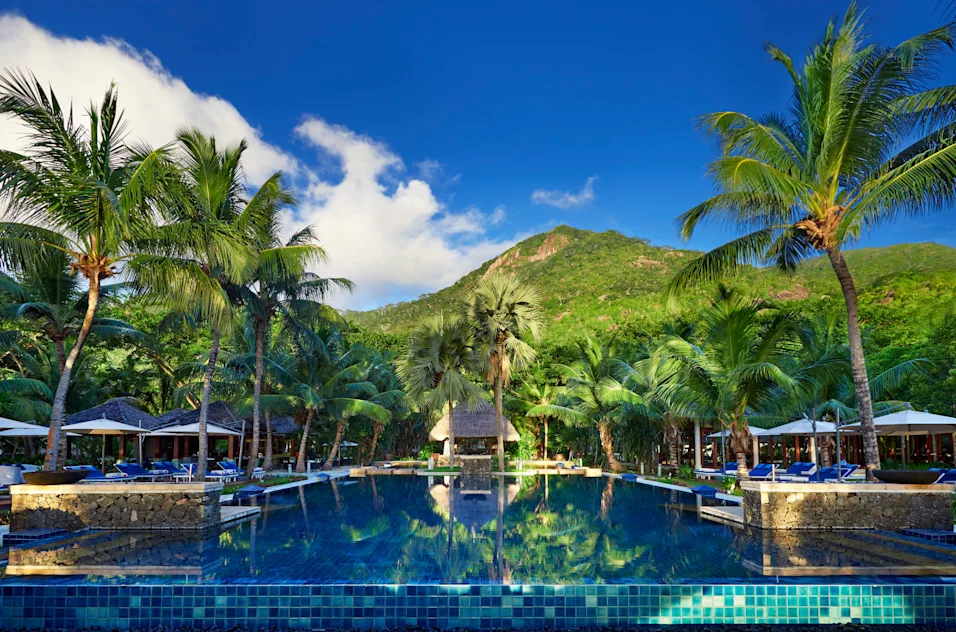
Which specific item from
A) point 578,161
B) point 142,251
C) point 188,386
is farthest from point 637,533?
point 578,161

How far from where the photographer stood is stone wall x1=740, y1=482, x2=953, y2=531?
8.76m

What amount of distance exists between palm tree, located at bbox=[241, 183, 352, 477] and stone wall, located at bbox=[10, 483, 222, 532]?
243 inches

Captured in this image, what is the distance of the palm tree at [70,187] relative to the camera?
9.43m

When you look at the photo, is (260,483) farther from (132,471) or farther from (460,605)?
(460,605)

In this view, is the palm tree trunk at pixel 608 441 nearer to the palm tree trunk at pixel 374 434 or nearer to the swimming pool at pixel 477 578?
the palm tree trunk at pixel 374 434

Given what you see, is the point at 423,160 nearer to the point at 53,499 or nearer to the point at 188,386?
the point at 188,386

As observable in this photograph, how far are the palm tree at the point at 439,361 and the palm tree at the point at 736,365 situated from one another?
8.23m

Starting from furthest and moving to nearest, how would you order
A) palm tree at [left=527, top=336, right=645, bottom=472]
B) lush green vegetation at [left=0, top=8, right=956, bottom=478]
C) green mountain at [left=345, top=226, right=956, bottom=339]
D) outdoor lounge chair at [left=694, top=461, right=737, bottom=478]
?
green mountain at [left=345, top=226, right=956, bottom=339] → palm tree at [left=527, top=336, right=645, bottom=472] → outdoor lounge chair at [left=694, top=461, right=737, bottom=478] → lush green vegetation at [left=0, top=8, right=956, bottom=478]

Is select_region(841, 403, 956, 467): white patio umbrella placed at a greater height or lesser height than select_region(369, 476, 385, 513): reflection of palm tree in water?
greater

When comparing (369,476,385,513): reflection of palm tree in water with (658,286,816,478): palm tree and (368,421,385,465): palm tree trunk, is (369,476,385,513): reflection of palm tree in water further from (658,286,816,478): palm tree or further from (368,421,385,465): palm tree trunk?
(368,421,385,465): palm tree trunk

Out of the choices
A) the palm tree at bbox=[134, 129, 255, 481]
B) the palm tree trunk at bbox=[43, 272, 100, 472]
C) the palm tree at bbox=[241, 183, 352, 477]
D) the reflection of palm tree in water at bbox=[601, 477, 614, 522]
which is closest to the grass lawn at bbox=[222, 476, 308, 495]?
the palm tree at bbox=[241, 183, 352, 477]

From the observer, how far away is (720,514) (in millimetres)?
10484

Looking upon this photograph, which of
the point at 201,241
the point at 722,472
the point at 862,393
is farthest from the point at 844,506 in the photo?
the point at 201,241

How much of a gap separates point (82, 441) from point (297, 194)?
59.0 ft
